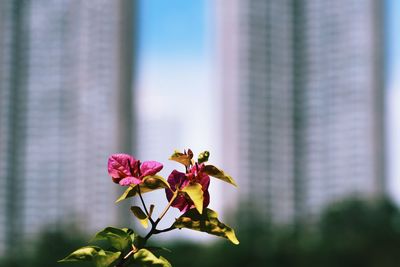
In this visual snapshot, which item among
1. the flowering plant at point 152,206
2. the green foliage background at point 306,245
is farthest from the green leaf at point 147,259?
the green foliage background at point 306,245

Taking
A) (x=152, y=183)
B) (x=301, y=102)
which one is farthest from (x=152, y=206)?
(x=301, y=102)

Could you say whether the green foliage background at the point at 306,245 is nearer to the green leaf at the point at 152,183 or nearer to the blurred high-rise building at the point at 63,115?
the blurred high-rise building at the point at 63,115

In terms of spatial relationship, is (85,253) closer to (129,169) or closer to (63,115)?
(129,169)

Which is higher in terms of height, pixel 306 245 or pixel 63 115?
pixel 63 115

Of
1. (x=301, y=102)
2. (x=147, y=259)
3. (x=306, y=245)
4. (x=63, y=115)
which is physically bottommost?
(x=306, y=245)

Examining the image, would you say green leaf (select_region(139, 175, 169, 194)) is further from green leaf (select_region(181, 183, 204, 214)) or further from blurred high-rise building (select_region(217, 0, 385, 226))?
blurred high-rise building (select_region(217, 0, 385, 226))

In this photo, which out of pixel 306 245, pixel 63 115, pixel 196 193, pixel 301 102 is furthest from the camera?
pixel 301 102

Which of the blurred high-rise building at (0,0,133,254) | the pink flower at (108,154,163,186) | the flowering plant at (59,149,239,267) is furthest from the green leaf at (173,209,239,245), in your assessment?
the blurred high-rise building at (0,0,133,254)
